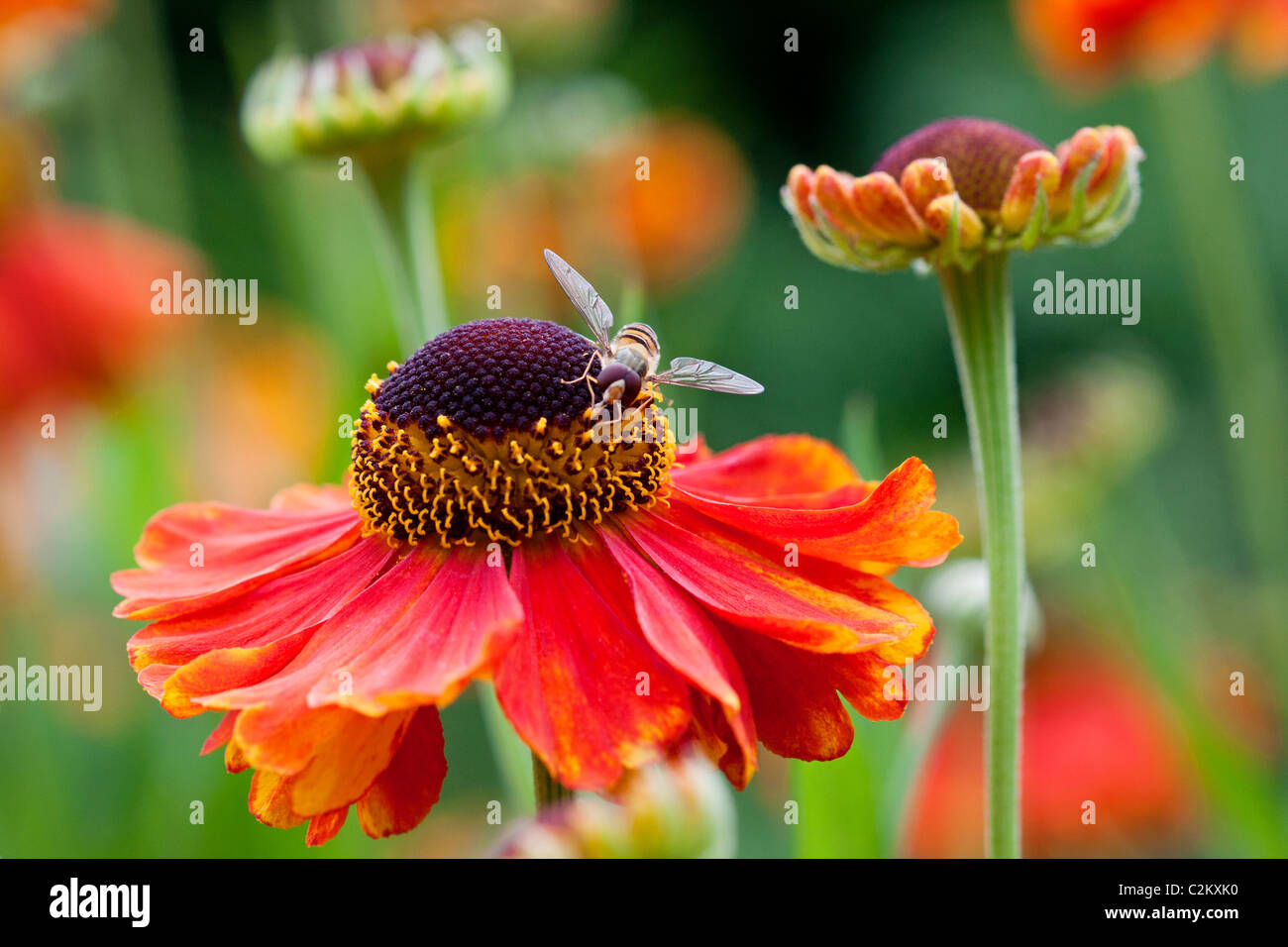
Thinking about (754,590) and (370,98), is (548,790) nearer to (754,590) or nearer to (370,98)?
(754,590)

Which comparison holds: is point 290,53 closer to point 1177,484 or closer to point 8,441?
point 8,441

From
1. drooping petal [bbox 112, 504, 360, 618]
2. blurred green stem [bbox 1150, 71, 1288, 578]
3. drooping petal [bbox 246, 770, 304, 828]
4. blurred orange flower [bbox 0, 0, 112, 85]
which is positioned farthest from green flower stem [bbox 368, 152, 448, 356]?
blurred green stem [bbox 1150, 71, 1288, 578]

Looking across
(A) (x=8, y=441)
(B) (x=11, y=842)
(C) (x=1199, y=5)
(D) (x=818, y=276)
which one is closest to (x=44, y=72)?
(A) (x=8, y=441)

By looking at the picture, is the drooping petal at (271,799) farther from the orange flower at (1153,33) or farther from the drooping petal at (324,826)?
the orange flower at (1153,33)

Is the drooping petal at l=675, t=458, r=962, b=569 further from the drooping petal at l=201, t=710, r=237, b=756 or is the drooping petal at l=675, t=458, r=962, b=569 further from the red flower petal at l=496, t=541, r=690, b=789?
the drooping petal at l=201, t=710, r=237, b=756

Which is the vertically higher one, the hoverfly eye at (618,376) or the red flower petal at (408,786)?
the hoverfly eye at (618,376)

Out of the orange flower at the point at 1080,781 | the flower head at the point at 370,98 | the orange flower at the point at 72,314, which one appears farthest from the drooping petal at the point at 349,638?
the orange flower at the point at 72,314
